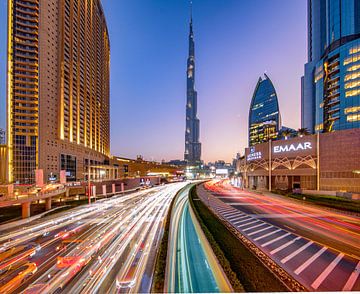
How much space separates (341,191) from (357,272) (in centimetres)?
3612

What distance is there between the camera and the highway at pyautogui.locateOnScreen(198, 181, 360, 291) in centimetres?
1092

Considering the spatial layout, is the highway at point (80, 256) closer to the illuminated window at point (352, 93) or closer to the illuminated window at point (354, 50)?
the illuminated window at point (352, 93)

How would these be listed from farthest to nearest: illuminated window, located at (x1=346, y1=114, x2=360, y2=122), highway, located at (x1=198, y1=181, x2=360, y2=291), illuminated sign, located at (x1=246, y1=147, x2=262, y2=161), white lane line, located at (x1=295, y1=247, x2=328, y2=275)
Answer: illuminated window, located at (x1=346, y1=114, x2=360, y2=122) → illuminated sign, located at (x1=246, y1=147, x2=262, y2=161) → white lane line, located at (x1=295, y1=247, x2=328, y2=275) → highway, located at (x1=198, y1=181, x2=360, y2=291)

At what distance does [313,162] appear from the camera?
142ft

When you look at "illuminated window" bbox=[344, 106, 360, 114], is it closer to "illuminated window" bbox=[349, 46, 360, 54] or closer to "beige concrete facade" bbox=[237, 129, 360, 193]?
"illuminated window" bbox=[349, 46, 360, 54]

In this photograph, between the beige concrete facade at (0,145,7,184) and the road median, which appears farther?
the beige concrete facade at (0,145,7,184)

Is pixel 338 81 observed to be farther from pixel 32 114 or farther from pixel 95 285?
pixel 32 114

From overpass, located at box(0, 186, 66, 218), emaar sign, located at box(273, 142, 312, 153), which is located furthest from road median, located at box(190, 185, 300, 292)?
emaar sign, located at box(273, 142, 312, 153)

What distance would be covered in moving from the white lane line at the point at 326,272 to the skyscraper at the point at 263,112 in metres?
134

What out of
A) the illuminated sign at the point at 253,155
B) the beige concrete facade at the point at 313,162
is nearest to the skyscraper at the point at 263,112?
the illuminated sign at the point at 253,155

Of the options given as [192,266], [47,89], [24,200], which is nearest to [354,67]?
[192,266]

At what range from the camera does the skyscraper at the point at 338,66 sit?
61.2 metres

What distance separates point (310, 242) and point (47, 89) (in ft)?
300

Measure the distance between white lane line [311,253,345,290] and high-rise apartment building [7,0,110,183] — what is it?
6301cm
